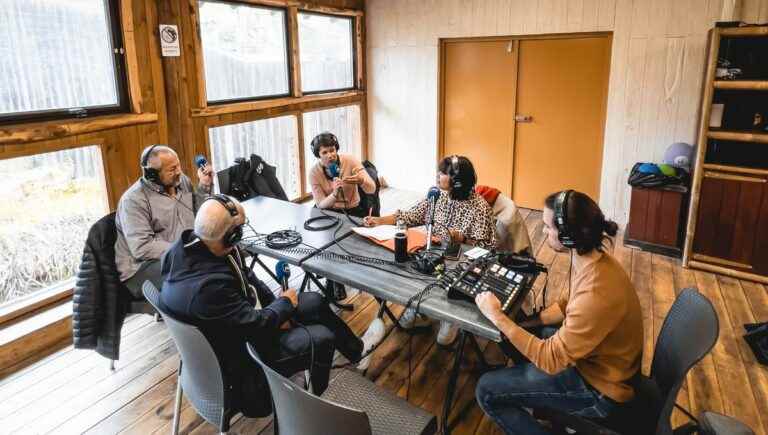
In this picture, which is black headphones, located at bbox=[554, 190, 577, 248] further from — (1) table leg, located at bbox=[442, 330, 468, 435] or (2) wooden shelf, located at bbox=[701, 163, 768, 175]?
(2) wooden shelf, located at bbox=[701, 163, 768, 175]

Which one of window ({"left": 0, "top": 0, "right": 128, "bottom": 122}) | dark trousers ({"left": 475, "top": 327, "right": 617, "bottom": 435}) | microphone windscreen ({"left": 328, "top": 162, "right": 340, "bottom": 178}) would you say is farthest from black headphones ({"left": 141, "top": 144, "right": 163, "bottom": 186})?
dark trousers ({"left": 475, "top": 327, "right": 617, "bottom": 435})

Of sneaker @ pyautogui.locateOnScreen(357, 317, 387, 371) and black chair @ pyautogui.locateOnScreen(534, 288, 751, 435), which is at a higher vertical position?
black chair @ pyautogui.locateOnScreen(534, 288, 751, 435)

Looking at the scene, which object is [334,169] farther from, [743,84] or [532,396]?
[743,84]

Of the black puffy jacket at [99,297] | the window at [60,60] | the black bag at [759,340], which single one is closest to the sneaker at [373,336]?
the black puffy jacket at [99,297]

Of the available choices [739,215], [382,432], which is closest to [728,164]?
[739,215]

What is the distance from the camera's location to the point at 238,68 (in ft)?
15.2

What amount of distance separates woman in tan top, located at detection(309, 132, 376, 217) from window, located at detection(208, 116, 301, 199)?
1.37 meters

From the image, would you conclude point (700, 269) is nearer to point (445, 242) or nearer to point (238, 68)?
point (445, 242)

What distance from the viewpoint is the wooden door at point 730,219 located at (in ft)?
11.9

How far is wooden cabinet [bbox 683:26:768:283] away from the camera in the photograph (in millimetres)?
3588

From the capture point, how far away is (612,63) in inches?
184

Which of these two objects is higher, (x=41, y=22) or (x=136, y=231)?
(x=41, y=22)

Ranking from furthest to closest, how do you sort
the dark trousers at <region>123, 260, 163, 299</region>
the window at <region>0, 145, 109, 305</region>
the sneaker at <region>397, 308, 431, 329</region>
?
the sneaker at <region>397, 308, 431, 329</region>, the window at <region>0, 145, 109, 305</region>, the dark trousers at <region>123, 260, 163, 299</region>

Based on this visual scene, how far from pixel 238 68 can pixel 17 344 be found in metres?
2.83
